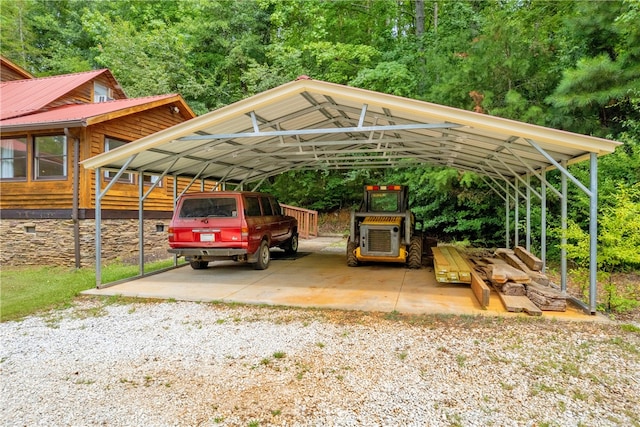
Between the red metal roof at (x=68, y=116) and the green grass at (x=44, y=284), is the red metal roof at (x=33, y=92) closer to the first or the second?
the red metal roof at (x=68, y=116)

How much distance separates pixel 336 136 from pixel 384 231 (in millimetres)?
3002

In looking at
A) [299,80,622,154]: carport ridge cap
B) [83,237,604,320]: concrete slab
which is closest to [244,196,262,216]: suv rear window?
[83,237,604,320]: concrete slab

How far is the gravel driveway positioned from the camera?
305 cm

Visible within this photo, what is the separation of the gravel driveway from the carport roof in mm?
2753

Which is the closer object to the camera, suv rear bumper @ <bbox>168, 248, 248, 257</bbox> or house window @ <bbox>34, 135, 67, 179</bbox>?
suv rear bumper @ <bbox>168, 248, 248, 257</bbox>

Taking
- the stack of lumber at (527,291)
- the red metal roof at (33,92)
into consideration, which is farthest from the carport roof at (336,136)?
the red metal roof at (33,92)

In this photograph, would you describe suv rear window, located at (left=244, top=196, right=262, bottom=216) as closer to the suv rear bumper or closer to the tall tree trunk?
the suv rear bumper

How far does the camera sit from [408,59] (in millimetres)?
16453

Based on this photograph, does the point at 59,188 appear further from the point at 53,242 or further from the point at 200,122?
the point at 200,122

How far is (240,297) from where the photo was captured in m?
6.64

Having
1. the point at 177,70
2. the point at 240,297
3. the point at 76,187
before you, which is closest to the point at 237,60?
the point at 177,70

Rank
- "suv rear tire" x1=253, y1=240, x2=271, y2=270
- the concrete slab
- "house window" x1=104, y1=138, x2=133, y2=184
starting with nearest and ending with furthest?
the concrete slab
"suv rear tire" x1=253, y1=240, x2=271, y2=270
"house window" x1=104, y1=138, x2=133, y2=184

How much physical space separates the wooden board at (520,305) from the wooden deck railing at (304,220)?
12.4 meters

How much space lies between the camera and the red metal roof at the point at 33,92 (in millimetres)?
12484
